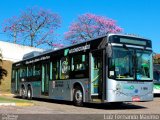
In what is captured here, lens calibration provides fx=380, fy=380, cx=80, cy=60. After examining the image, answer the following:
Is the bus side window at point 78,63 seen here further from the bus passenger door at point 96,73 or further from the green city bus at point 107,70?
the bus passenger door at point 96,73

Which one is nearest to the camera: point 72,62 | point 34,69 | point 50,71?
point 72,62

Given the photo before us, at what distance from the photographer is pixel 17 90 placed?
28.1 metres

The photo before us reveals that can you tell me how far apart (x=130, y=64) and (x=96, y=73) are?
158 centimetres

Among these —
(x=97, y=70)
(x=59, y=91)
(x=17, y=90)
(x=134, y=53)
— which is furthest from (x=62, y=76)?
(x=17, y=90)

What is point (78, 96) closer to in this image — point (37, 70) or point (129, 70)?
point (129, 70)

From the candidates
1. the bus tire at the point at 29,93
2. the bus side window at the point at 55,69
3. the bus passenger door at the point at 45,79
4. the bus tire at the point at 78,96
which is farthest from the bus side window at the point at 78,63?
the bus tire at the point at 29,93

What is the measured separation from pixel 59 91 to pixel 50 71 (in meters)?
1.75

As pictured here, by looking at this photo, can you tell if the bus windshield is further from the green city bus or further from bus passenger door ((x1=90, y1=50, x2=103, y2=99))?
bus passenger door ((x1=90, y1=50, x2=103, y2=99))

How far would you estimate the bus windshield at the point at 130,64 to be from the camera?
15719 millimetres

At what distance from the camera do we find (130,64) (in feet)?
53.1

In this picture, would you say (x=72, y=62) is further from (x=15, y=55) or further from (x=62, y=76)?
(x=15, y=55)

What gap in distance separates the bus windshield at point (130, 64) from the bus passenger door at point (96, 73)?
734mm

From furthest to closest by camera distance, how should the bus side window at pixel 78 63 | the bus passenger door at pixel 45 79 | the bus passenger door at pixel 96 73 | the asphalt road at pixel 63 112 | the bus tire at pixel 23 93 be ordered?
the bus tire at pixel 23 93 → the bus passenger door at pixel 45 79 → the bus side window at pixel 78 63 → the bus passenger door at pixel 96 73 → the asphalt road at pixel 63 112

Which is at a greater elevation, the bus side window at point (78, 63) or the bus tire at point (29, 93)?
the bus side window at point (78, 63)
